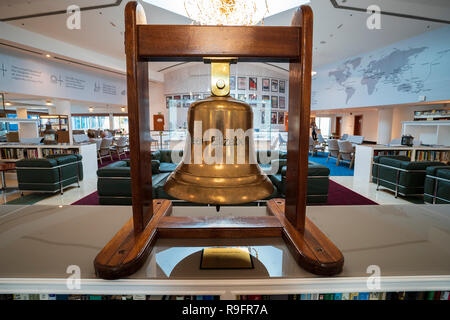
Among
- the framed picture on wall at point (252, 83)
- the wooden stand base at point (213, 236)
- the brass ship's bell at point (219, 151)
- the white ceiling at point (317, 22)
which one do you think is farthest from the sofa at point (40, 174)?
the framed picture on wall at point (252, 83)

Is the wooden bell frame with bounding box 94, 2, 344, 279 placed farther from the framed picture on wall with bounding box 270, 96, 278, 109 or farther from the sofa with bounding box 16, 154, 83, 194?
the framed picture on wall with bounding box 270, 96, 278, 109

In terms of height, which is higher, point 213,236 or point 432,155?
point 213,236

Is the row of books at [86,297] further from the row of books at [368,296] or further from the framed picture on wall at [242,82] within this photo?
the framed picture on wall at [242,82]

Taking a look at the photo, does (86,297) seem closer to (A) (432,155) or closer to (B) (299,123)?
(B) (299,123)

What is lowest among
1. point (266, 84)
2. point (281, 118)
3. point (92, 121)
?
point (281, 118)

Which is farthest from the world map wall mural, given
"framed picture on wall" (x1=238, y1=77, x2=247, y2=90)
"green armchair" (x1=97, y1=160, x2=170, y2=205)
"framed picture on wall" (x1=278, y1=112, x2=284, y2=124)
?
"green armchair" (x1=97, y1=160, x2=170, y2=205)

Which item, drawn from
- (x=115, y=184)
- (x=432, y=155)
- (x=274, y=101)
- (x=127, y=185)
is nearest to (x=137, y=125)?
(x=127, y=185)

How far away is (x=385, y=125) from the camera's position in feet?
36.0

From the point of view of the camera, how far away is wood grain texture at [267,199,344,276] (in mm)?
589

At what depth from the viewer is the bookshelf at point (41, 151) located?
6.57 m

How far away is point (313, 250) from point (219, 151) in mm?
394
